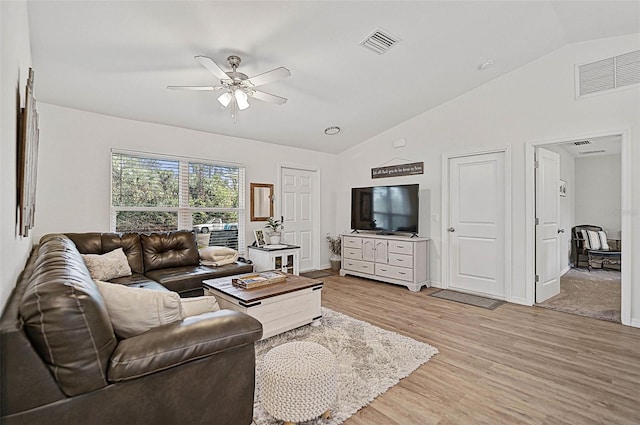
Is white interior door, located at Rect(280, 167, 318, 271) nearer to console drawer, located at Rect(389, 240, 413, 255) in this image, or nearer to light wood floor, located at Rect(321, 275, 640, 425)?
console drawer, located at Rect(389, 240, 413, 255)

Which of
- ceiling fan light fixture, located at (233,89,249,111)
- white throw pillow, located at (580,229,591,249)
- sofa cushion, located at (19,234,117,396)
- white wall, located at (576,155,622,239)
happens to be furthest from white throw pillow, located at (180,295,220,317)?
white wall, located at (576,155,622,239)

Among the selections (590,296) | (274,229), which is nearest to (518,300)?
(590,296)

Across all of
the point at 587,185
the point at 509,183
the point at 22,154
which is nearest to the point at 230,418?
the point at 22,154

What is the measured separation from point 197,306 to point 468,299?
370 cm

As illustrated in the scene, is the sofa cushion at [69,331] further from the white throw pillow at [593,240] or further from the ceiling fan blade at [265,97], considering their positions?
the white throw pillow at [593,240]

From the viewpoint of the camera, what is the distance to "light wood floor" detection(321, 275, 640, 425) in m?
1.83

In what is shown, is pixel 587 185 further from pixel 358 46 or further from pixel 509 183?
pixel 358 46

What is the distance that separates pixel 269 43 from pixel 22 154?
2.04m

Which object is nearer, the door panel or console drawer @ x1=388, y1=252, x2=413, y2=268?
the door panel

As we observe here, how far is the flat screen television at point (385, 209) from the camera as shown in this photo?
4789mm

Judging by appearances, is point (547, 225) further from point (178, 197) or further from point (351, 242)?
point (178, 197)

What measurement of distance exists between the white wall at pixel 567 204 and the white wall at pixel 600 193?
0.14 m

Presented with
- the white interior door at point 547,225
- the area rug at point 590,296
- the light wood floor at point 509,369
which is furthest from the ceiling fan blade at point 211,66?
the area rug at point 590,296

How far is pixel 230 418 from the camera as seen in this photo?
145cm
